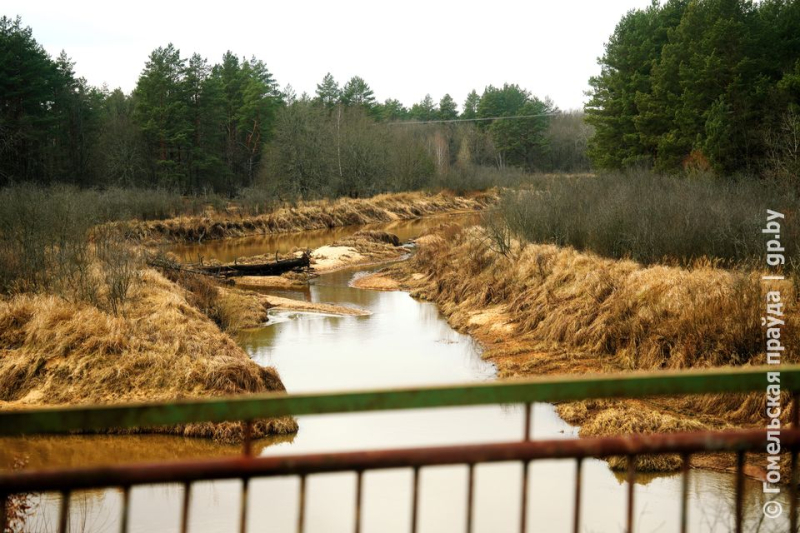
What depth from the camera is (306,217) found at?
155ft

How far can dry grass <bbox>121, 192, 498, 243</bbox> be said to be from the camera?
3903 centimetres

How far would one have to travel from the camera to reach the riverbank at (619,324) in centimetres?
1139

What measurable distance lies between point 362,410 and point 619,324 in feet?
43.4

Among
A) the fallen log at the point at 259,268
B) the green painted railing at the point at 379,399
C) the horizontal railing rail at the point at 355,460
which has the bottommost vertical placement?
the fallen log at the point at 259,268

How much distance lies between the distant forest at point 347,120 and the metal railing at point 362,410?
21.3 meters

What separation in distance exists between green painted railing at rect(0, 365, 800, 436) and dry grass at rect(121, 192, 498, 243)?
97.2 feet

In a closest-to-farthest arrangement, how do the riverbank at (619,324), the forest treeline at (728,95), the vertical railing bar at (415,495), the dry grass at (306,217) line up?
the vertical railing bar at (415,495) < the riverbank at (619,324) < the forest treeline at (728,95) < the dry grass at (306,217)

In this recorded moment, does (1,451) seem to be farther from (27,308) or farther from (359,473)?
(359,473)

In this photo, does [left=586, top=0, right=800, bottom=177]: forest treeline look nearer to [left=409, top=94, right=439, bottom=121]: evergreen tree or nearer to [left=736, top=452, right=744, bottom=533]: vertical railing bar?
[left=736, top=452, right=744, bottom=533]: vertical railing bar

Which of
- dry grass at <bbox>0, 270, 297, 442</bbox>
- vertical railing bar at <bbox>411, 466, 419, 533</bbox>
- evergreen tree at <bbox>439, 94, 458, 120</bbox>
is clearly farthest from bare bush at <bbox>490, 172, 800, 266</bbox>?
evergreen tree at <bbox>439, 94, 458, 120</bbox>

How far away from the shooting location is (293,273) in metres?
28.2

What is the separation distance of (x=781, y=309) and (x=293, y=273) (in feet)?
62.7

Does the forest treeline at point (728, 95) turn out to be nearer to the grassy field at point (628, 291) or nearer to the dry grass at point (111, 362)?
the grassy field at point (628, 291)

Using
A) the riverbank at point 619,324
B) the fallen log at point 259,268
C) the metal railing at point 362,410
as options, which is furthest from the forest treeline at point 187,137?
the metal railing at point 362,410
